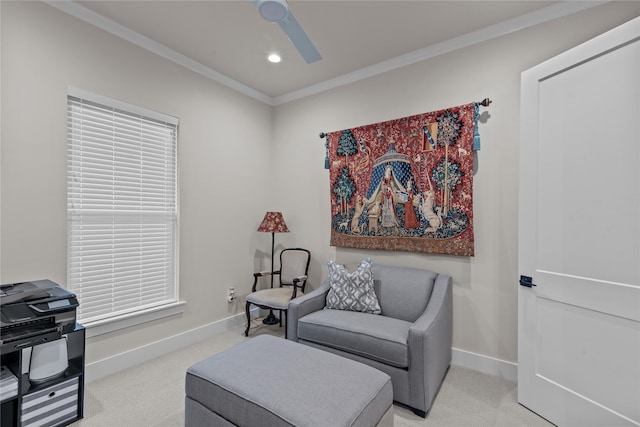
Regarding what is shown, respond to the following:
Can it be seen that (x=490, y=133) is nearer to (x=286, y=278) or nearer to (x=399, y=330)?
(x=399, y=330)

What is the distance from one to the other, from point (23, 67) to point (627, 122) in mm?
3728

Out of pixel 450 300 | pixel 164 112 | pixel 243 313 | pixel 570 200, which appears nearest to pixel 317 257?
pixel 243 313

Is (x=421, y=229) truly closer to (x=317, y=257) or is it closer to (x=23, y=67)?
(x=317, y=257)

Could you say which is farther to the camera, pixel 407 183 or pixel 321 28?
pixel 407 183

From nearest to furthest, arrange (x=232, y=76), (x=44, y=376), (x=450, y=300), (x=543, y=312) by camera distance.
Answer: (x=44, y=376)
(x=543, y=312)
(x=450, y=300)
(x=232, y=76)

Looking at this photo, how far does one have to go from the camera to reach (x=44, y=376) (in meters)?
1.84

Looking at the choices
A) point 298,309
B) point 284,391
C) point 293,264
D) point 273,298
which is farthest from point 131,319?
point 284,391

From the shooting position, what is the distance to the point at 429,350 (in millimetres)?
2018

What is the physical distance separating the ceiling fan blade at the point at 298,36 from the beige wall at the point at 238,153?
162cm

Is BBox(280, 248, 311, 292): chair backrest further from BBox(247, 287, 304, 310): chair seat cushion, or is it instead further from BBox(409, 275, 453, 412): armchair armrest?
BBox(409, 275, 453, 412): armchair armrest

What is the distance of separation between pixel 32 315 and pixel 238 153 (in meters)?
2.37

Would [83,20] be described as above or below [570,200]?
above

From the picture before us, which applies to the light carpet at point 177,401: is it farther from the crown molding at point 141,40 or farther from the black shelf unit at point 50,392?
the crown molding at point 141,40

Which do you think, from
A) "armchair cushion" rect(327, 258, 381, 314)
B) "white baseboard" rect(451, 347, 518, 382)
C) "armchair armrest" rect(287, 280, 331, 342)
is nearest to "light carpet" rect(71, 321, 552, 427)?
"white baseboard" rect(451, 347, 518, 382)
